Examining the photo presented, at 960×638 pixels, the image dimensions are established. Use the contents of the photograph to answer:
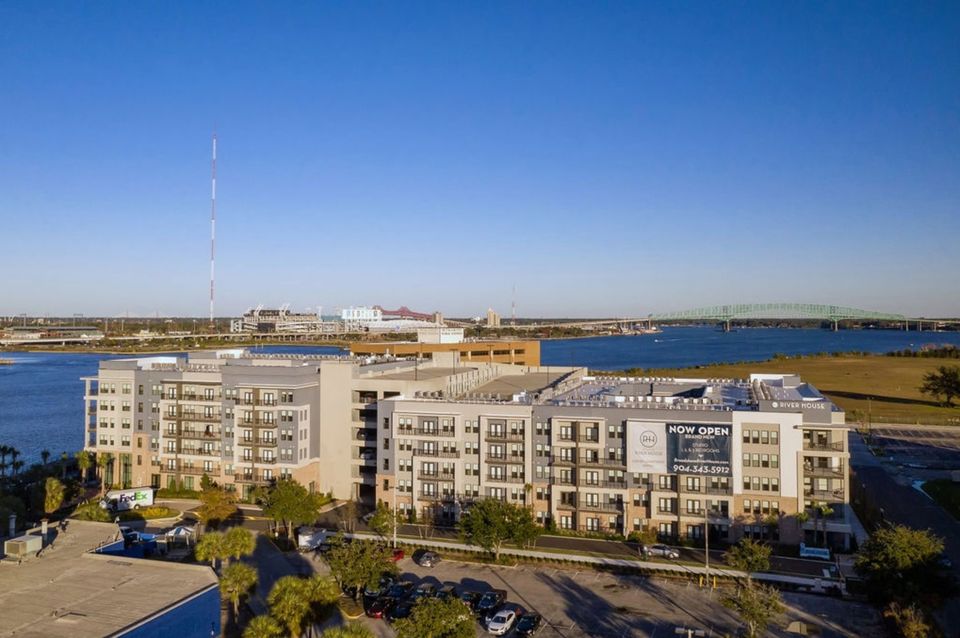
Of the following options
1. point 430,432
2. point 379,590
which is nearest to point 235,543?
point 379,590

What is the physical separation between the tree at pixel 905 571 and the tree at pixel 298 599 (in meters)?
14.5

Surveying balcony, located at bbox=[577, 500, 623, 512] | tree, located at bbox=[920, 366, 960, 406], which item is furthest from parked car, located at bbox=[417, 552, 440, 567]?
tree, located at bbox=[920, 366, 960, 406]

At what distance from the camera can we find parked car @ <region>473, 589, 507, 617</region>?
20.6 m

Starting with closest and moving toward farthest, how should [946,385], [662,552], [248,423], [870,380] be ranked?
1. [662,552]
2. [248,423]
3. [946,385]
4. [870,380]

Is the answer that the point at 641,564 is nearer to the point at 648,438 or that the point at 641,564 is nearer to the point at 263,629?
the point at 648,438

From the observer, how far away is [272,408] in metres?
33.5

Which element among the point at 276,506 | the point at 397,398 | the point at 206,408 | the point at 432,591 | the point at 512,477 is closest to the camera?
the point at 432,591

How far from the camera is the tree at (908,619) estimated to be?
1723 cm

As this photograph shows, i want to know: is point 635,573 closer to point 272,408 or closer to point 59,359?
point 272,408

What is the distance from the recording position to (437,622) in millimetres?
16234

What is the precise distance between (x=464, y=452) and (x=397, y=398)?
3.84 m

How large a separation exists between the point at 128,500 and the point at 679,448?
23.7 metres

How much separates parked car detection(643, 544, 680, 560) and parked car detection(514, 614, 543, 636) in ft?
21.5

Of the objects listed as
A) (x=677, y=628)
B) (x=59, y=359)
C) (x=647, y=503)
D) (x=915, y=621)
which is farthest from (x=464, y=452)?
(x=59, y=359)
